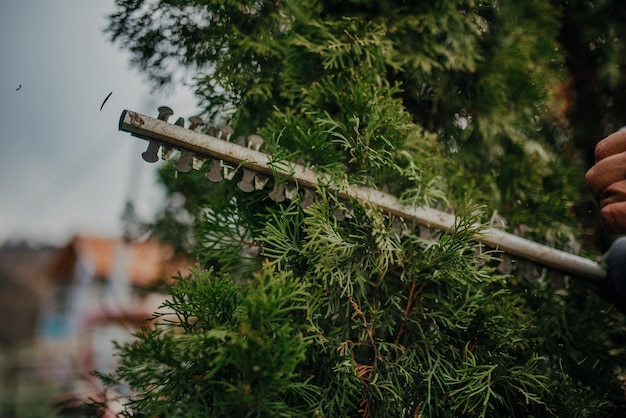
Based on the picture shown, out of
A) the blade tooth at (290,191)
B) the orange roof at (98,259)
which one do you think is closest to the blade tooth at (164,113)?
the blade tooth at (290,191)

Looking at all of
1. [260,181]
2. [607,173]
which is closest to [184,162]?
[260,181]

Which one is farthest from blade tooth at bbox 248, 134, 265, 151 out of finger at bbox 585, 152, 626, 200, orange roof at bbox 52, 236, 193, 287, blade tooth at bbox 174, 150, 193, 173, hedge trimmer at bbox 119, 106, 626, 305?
orange roof at bbox 52, 236, 193, 287

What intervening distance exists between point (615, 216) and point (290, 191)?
1.69ft

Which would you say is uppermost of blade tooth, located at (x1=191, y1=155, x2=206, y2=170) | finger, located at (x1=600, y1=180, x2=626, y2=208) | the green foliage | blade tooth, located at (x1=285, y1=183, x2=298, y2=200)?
blade tooth, located at (x1=191, y1=155, x2=206, y2=170)

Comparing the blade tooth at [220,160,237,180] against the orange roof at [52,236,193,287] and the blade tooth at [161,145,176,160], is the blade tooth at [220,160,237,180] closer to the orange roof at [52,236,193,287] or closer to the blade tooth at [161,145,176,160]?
the blade tooth at [161,145,176,160]

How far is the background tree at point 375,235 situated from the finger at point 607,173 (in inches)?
7.7

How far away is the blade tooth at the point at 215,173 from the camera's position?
0.68 m

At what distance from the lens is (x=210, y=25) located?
961mm

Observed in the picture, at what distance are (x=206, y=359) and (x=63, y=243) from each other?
11.0m

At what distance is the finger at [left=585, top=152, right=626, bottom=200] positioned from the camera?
712mm

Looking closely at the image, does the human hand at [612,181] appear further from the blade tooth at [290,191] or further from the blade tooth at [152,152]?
the blade tooth at [152,152]

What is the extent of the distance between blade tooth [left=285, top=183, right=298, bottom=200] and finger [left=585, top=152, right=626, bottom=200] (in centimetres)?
50

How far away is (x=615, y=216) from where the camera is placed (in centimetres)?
70

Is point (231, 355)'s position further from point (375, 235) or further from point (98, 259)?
point (98, 259)
